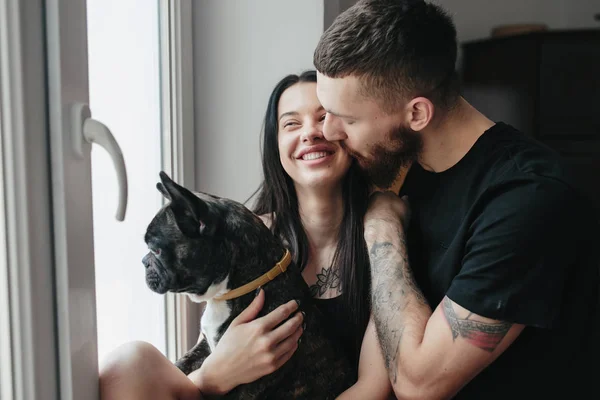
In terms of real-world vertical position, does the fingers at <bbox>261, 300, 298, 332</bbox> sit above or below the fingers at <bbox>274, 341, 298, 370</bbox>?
above

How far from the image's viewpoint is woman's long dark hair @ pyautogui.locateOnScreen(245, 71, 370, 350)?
60.6 inches

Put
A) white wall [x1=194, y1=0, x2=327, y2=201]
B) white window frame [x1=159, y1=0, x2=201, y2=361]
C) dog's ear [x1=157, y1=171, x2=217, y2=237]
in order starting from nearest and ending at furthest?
dog's ear [x1=157, y1=171, x2=217, y2=237] → white window frame [x1=159, y1=0, x2=201, y2=361] → white wall [x1=194, y1=0, x2=327, y2=201]

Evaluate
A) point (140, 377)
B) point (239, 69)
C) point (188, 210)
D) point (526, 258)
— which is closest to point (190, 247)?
point (188, 210)

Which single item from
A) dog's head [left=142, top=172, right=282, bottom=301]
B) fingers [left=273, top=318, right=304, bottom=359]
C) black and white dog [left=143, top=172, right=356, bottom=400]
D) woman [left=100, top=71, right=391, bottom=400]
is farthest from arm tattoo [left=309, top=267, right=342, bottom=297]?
dog's head [left=142, top=172, right=282, bottom=301]

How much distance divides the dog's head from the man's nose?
40 cm

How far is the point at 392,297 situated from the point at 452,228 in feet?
0.78

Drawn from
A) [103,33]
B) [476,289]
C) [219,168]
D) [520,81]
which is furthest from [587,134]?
[103,33]

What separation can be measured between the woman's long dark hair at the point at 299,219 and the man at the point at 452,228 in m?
0.10

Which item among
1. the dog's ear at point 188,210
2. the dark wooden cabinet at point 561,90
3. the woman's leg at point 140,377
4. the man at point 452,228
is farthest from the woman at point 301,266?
the dark wooden cabinet at point 561,90

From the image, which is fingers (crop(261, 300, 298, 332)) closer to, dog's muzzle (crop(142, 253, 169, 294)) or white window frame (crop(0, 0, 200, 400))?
dog's muzzle (crop(142, 253, 169, 294))

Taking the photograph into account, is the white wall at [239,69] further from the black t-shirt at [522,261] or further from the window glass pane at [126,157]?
the black t-shirt at [522,261]

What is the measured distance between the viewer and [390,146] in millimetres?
1414

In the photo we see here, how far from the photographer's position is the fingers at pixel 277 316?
1.24m

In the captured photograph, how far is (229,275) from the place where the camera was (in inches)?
48.1
